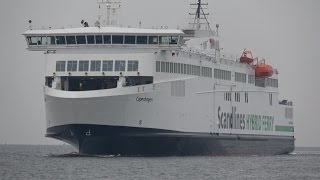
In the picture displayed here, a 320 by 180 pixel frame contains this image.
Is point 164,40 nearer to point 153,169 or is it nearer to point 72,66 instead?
point 72,66

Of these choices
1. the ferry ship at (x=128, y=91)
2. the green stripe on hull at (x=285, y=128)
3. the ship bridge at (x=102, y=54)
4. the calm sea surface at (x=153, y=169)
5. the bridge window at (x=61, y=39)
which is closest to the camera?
the calm sea surface at (x=153, y=169)

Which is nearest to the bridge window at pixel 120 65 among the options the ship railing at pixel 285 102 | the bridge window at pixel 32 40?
the bridge window at pixel 32 40

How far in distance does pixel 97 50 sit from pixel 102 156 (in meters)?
6.36

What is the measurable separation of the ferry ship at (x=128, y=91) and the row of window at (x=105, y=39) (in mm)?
60

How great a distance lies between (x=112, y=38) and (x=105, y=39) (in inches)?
16.8

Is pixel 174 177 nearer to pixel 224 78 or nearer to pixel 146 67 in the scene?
pixel 146 67

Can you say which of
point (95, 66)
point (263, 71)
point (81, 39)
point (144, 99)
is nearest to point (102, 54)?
point (95, 66)

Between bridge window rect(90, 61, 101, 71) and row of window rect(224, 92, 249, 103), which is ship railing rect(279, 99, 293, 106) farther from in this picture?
bridge window rect(90, 61, 101, 71)

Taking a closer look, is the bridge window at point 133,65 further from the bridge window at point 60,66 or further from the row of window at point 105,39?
the bridge window at point 60,66

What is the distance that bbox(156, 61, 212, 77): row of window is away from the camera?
61812 mm

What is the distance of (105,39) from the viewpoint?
6122 centimetres

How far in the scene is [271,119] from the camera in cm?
8038

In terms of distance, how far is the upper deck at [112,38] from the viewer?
6112 cm

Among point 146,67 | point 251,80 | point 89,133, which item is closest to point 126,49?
point 146,67
